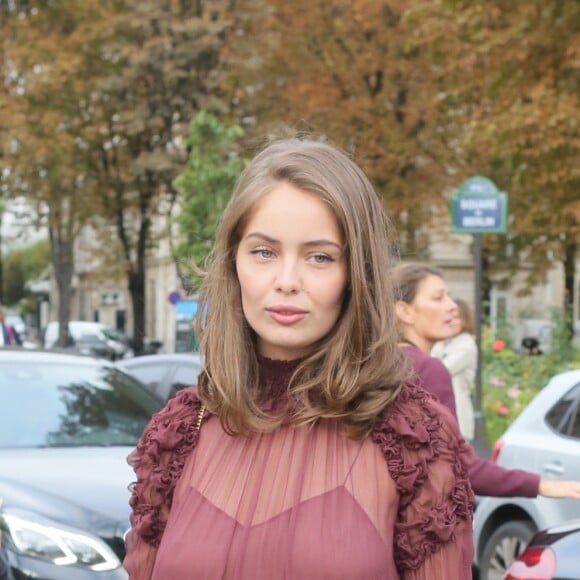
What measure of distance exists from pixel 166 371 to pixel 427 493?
9542 mm

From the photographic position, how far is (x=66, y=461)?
6.37m

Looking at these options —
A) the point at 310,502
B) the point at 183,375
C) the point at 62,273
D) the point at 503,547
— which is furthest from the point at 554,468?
the point at 62,273

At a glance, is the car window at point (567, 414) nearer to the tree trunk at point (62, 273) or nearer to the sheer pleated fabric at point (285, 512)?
the sheer pleated fabric at point (285, 512)

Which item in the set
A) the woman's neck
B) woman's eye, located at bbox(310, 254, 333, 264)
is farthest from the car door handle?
woman's eye, located at bbox(310, 254, 333, 264)

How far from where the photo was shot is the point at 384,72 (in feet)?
94.7

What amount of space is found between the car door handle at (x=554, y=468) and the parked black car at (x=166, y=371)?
4.21 metres

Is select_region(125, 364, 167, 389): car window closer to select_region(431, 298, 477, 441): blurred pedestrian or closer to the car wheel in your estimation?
select_region(431, 298, 477, 441): blurred pedestrian

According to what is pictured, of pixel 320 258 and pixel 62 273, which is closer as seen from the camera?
pixel 320 258

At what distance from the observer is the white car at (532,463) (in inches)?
295

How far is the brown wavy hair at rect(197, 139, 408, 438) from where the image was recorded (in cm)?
220

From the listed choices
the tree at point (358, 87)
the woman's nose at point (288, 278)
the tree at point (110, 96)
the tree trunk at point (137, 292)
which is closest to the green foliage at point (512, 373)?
the tree at point (358, 87)

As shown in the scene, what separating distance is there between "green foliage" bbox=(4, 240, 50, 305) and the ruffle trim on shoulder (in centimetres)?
9718

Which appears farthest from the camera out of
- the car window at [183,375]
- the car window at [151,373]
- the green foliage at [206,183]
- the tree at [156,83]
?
the tree at [156,83]

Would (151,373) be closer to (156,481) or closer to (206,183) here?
(156,481)
